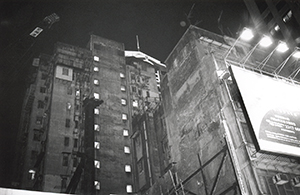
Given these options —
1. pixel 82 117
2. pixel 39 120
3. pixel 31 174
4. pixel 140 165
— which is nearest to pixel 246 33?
pixel 140 165

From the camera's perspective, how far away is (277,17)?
18781 millimetres

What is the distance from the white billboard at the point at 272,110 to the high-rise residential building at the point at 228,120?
0.05 metres

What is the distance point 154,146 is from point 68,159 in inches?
514

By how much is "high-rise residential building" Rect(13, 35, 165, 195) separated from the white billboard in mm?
18322

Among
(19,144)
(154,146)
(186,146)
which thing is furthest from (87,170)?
(19,144)

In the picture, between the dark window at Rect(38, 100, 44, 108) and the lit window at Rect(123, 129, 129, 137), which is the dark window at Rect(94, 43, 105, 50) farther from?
the lit window at Rect(123, 129, 129, 137)

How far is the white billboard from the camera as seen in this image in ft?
52.4

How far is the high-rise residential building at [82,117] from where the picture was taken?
3847cm

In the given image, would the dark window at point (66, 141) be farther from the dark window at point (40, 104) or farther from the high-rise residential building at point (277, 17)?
the high-rise residential building at point (277, 17)

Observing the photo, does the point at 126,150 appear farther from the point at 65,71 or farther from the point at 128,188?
the point at 65,71

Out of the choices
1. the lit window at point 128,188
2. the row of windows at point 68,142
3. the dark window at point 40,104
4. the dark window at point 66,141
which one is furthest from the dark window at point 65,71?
the lit window at point 128,188

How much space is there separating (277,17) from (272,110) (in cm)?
583

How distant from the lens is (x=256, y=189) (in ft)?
54.2

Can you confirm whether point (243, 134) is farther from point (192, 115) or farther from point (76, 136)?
point (76, 136)
